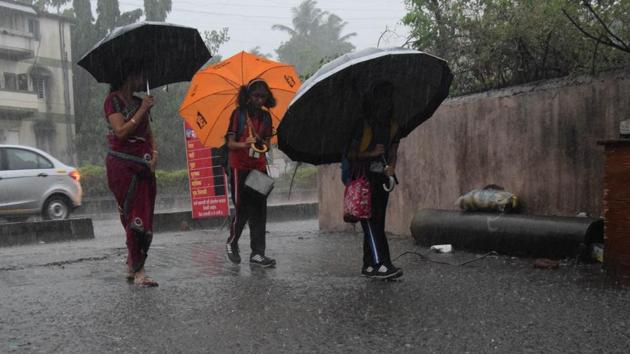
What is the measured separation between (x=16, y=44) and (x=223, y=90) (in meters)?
28.4

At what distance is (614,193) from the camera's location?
16.4 ft

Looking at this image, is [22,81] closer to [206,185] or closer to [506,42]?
[206,185]

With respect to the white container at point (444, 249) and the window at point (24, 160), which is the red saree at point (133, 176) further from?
the window at point (24, 160)

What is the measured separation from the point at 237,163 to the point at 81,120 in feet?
93.4

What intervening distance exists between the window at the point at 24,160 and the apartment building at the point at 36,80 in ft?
63.6

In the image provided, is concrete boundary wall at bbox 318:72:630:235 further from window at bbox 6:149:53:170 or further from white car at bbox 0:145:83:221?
window at bbox 6:149:53:170

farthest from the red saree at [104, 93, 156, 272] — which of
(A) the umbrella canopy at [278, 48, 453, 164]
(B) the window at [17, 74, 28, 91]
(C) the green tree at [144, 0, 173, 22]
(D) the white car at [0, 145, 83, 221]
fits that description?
(B) the window at [17, 74, 28, 91]

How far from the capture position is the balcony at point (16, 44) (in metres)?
30.2

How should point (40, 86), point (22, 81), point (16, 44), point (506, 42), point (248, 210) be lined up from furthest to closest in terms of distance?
1. point (40, 86)
2. point (22, 81)
3. point (16, 44)
4. point (506, 42)
5. point (248, 210)

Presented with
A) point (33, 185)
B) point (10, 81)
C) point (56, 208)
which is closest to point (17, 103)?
point (10, 81)

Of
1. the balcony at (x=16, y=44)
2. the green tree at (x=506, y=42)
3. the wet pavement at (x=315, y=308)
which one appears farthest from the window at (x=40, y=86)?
the wet pavement at (x=315, y=308)

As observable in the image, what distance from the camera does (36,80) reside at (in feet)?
107

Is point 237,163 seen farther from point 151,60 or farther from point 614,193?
point 614,193

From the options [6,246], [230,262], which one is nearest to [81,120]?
[6,246]
